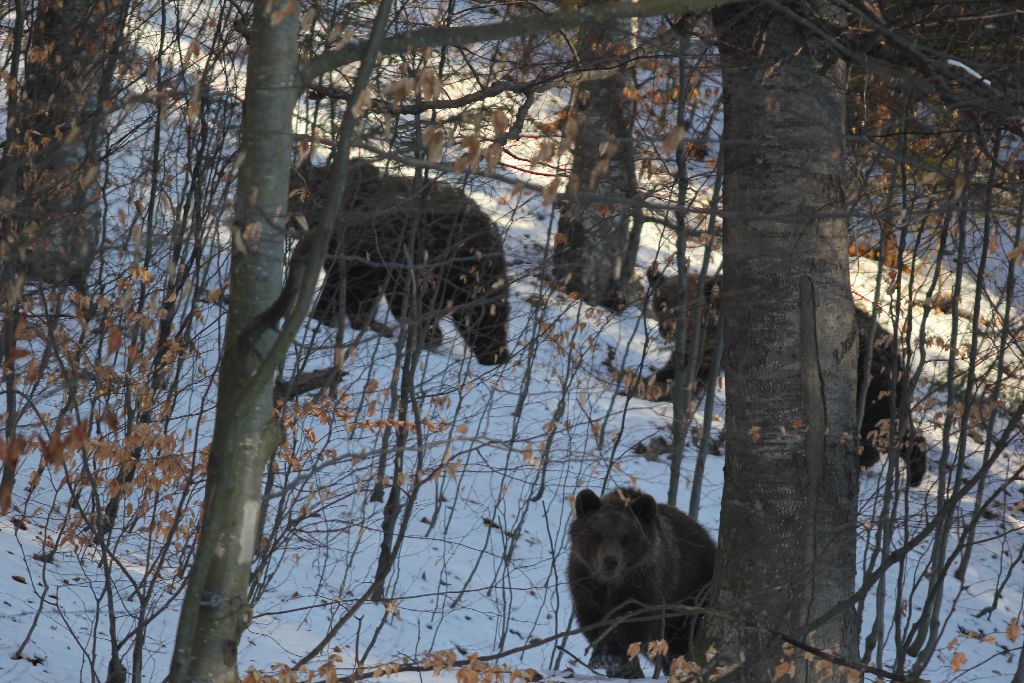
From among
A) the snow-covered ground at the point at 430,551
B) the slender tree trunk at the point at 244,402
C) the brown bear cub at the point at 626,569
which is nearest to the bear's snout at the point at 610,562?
the brown bear cub at the point at 626,569

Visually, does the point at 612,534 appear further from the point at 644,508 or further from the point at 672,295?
the point at 672,295

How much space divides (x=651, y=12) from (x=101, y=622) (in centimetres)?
598

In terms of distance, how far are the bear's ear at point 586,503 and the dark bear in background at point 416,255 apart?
1.51 meters

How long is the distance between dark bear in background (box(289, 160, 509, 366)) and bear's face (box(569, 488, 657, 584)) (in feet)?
5.52

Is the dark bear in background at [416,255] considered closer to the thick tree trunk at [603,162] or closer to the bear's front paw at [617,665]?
the thick tree trunk at [603,162]

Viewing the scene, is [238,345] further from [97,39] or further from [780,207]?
[97,39]

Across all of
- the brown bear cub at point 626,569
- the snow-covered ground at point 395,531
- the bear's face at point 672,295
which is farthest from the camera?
the bear's face at point 672,295

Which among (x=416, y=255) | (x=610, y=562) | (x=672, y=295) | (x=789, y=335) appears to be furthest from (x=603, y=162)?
(x=672, y=295)

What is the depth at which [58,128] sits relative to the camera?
598 centimetres

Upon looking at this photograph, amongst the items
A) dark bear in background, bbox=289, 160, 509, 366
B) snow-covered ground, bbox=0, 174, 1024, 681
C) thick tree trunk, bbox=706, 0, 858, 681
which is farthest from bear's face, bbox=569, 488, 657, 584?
thick tree trunk, bbox=706, 0, 858, 681

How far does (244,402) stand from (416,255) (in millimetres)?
5825

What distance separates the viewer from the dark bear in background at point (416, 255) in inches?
214

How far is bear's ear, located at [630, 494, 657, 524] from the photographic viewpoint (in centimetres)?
715

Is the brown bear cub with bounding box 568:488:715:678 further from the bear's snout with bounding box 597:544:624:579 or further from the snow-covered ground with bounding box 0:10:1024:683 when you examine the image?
the snow-covered ground with bounding box 0:10:1024:683
